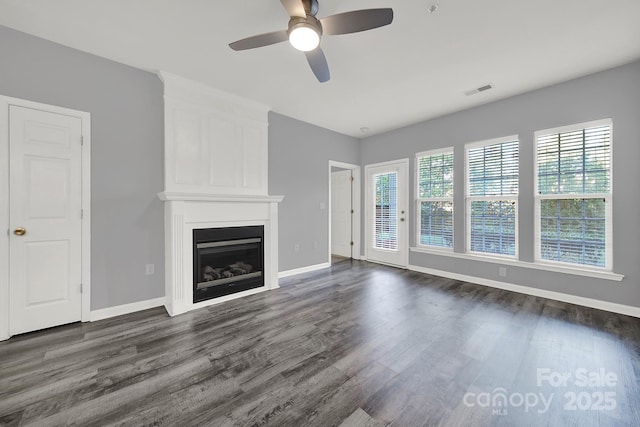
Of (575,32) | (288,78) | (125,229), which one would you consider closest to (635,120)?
(575,32)

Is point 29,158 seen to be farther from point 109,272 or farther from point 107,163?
point 109,272

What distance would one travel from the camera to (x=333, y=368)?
1.85 m

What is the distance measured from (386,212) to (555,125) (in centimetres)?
286

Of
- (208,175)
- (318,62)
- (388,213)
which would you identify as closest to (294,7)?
(318,62)

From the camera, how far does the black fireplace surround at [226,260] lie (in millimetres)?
3094

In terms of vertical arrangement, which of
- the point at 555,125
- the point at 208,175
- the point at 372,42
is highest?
the point at 372,42

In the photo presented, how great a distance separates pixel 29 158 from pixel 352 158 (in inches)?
190

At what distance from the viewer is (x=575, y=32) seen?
2277mm

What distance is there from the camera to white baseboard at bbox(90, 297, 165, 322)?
267 cm

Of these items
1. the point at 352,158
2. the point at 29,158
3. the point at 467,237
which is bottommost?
the point at 467,237

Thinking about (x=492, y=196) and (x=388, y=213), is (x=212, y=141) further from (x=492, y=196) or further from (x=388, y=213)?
(x=492, y=196)

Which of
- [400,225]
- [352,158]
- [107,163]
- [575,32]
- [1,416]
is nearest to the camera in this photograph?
[1,416]

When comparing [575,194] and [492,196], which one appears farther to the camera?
[492,196]

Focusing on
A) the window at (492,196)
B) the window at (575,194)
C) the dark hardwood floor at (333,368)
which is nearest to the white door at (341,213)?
the window at (492,196)
